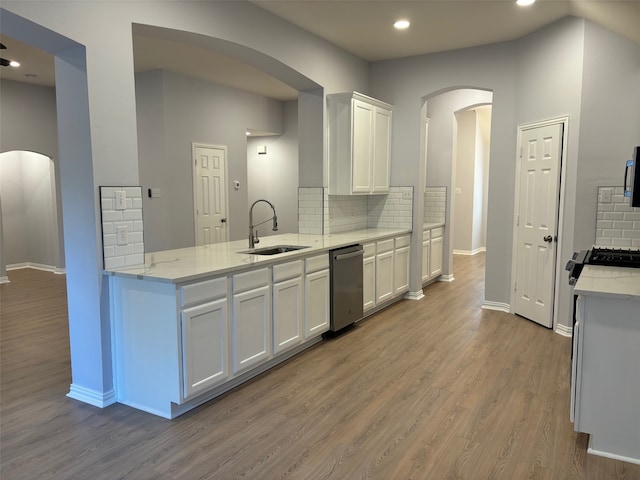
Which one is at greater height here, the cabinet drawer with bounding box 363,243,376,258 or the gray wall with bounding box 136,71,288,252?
the gray wall with bounding box 136,71,288,252

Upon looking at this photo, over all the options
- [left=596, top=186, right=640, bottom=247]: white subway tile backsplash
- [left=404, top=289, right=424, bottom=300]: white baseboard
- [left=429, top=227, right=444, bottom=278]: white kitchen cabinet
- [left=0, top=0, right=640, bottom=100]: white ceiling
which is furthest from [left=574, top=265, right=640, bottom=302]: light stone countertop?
[left=429, top=227, right=444, bottom=278]: white kitchen cabinet

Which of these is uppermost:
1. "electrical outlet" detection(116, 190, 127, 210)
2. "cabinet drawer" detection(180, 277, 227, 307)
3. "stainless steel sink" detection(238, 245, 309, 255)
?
"electrical outlet" detection(116, 190, 127, 210)

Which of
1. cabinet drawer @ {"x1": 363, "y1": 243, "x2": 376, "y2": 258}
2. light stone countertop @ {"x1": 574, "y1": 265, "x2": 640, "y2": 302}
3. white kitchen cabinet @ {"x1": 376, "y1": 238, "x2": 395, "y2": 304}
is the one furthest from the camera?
white kitchen cabinet @ {"x1": 376, "y1": 238, "x2": 395, "y2": 304}

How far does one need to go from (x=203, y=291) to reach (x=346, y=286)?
184cm

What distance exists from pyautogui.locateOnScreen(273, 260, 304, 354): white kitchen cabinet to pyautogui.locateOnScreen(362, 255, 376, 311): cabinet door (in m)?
1.14

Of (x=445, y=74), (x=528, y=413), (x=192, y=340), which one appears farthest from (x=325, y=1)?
(x=528, y=413)

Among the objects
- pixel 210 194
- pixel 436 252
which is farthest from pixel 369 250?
pixel 210 194

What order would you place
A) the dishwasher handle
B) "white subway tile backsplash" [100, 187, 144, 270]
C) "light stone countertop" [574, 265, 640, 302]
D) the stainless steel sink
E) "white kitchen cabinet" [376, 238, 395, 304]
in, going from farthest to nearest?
1. "white kitchen cabinet" [376, 238, 395, 304]
2. the dishwasher handle
3. the stainless steel sink
4. "white subway tile backsplash" [100, 187, 144, 270]
5. "light stone countertop" [574, 265, 640, 302]

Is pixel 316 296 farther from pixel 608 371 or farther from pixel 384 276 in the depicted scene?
pixel 608 371

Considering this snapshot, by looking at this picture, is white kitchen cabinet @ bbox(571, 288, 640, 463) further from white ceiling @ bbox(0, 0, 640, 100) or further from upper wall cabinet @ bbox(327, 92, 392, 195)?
upper wall cabinet @ bbox(327, 92, 392, 195)

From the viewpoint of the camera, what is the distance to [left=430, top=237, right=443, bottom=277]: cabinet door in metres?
6.57

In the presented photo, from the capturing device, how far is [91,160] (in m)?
2.84

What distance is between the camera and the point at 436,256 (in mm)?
6711

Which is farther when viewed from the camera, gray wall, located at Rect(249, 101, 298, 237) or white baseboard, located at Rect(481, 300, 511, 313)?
gray wall, located at Rect(249, 101, 298, 237)
